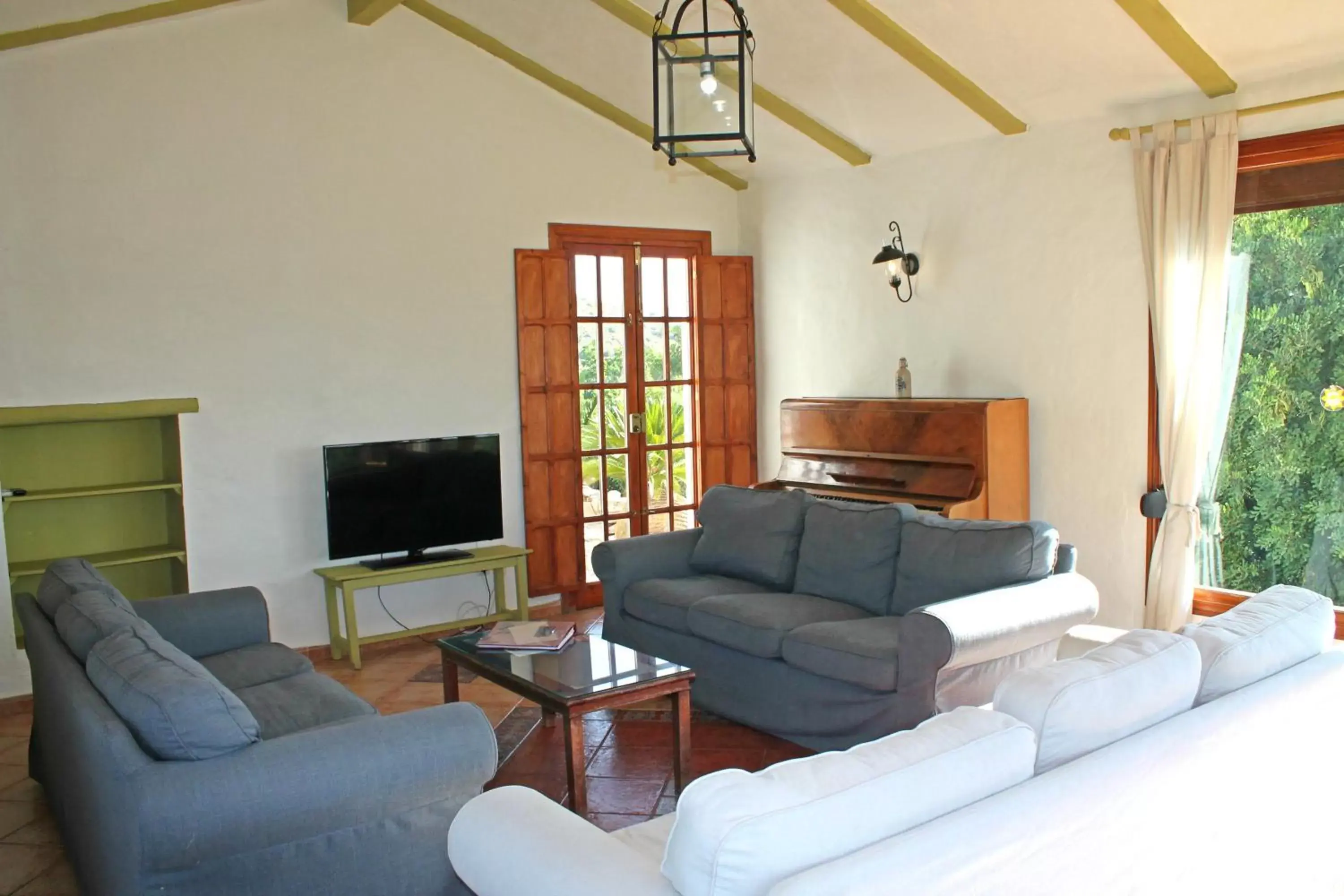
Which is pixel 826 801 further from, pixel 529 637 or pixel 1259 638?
pixel 529 637

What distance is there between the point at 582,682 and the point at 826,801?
2.13 meters

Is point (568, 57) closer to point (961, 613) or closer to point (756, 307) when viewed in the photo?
point (756, 307)

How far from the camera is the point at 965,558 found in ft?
14.2

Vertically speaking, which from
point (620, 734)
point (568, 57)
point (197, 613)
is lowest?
A: point (620, 734)

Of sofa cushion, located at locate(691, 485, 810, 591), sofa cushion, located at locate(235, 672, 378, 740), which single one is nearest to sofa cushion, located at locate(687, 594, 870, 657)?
sofa cushion, located at locate(691, 485, 810, 591)

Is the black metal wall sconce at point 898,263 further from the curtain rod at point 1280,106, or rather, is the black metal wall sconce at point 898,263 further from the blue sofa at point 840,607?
the blue sofa at point 840,607

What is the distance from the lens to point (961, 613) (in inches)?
152

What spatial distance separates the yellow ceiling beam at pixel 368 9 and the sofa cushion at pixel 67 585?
3.25 m

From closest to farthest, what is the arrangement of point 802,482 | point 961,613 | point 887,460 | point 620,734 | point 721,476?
point 961,613 < point 620,734 < point 887,460 < point 802,482 < point 721,476

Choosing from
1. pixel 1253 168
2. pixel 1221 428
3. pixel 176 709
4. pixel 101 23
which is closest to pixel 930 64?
pixel 1253 168

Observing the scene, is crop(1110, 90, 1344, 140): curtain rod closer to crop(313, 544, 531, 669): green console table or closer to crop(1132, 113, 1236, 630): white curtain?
crop(1132, 113, 1236, 630): white curtain

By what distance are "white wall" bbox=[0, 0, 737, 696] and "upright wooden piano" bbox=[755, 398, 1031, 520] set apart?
1798 millimetres

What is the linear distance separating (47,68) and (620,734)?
4.02 metres

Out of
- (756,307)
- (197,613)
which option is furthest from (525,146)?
(197,613)
